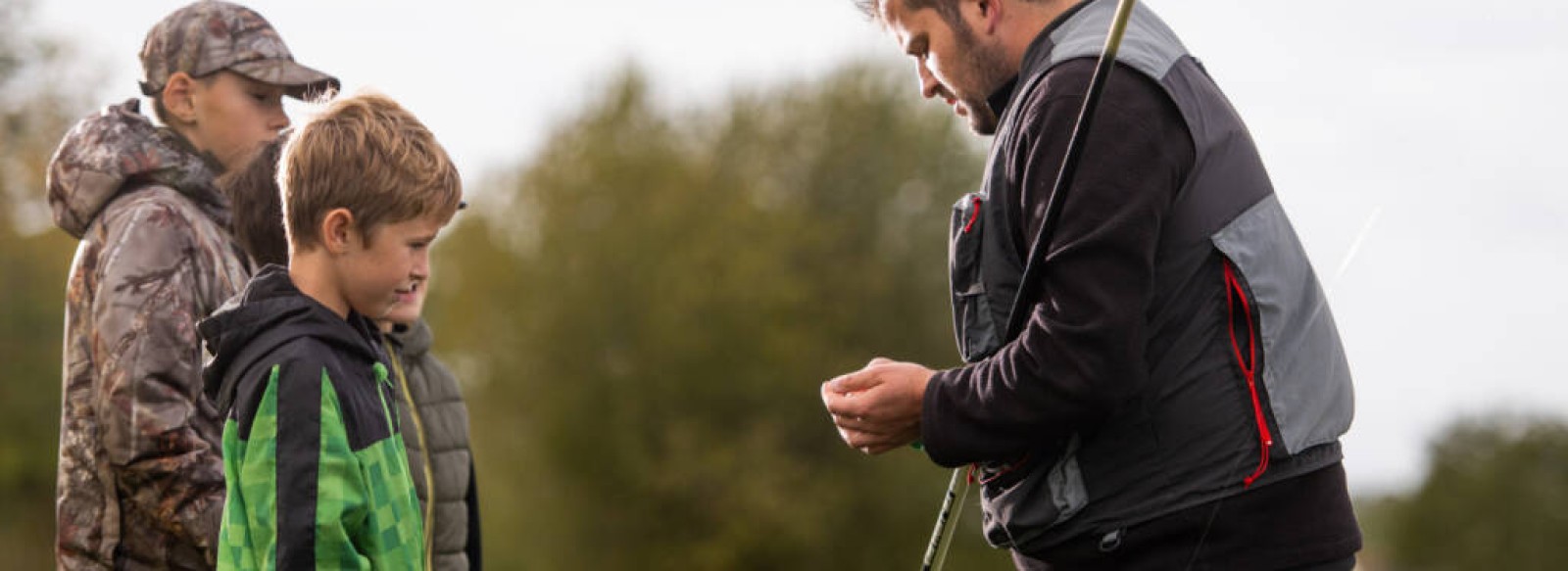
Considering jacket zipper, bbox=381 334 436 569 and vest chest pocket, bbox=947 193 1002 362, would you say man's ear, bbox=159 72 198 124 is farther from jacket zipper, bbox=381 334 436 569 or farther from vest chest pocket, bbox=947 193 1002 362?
vest chest pocket, bbox=947 193 1002 362

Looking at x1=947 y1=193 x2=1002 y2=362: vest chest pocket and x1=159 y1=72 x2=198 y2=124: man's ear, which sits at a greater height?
x1=159 y1=72 x2=198 y2=124: man's ear

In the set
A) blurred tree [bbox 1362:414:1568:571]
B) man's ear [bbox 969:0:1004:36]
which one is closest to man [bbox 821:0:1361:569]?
man's ear [bbox 969:0:1004:36]

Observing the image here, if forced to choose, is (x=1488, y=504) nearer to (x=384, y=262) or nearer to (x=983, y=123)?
(x=983, y=123)

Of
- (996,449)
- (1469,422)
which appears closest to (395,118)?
(996,449)

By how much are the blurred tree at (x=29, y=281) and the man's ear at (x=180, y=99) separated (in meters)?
21.8

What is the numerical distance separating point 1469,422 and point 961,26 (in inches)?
2000

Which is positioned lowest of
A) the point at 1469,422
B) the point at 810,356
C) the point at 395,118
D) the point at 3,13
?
the point at 1469,422

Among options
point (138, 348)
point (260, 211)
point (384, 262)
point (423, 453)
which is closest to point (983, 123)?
point (384, 262)

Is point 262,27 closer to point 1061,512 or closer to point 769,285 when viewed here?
point 1061,512

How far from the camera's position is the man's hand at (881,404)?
2.79 meters

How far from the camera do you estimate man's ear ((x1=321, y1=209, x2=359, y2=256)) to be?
9.78 ft

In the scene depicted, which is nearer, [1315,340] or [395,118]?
[1315,340]

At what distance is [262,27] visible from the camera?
4.04 metres

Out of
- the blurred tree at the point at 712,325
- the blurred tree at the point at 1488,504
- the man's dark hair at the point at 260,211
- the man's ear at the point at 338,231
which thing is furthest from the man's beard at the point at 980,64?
the blurred tree at the point at 1488,504
